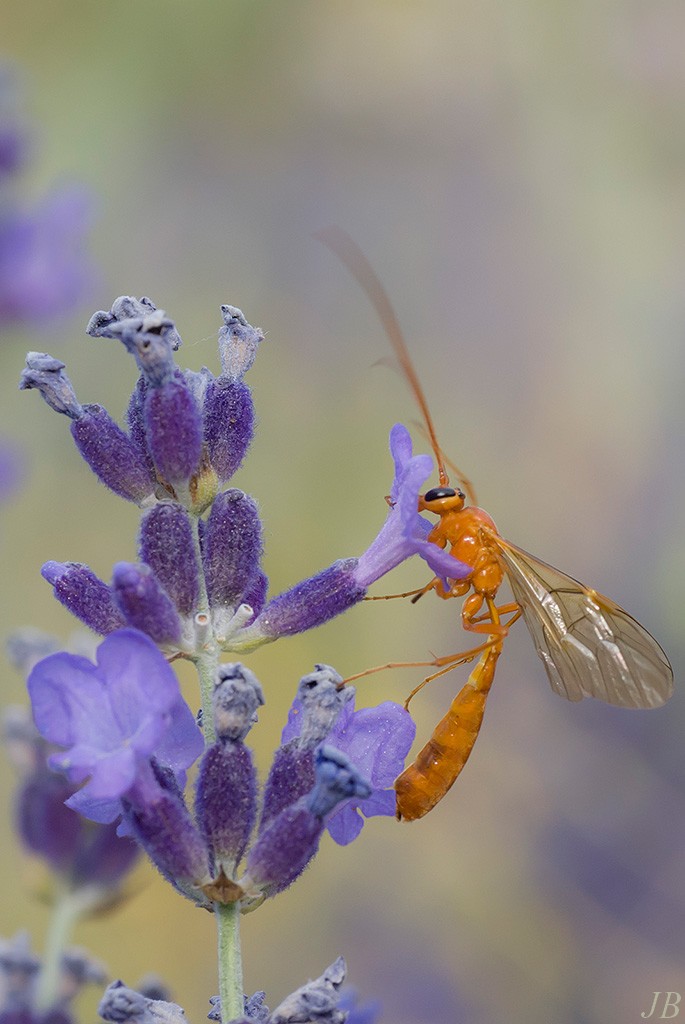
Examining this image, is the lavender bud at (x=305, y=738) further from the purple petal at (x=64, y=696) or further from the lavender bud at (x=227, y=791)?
the purple petal at (x=64, y=696)

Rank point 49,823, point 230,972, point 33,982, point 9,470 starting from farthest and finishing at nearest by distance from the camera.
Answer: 1. point 9,470
2. point 49,823
3. point 33,982
4. point 230,972

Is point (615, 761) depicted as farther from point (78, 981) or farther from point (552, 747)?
point (78, 981)

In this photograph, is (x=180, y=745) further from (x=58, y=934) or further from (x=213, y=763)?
(x=58, y=934)

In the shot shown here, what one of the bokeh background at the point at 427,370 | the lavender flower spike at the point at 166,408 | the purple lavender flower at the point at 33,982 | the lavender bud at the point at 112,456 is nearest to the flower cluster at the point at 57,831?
the purple lavender flower at the point at 33,982

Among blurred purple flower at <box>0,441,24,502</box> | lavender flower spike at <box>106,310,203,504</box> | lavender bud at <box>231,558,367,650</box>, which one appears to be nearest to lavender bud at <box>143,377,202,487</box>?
lavender flower spike at <box>106,310,203,504</box>

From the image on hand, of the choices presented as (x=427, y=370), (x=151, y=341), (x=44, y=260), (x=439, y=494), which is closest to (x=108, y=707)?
(x=151, y=341)

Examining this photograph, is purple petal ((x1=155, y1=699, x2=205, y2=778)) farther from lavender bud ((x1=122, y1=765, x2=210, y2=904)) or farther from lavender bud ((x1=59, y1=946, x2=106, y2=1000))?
lavender bud ((x1=59, y1=946, x2=106, y2=1000))

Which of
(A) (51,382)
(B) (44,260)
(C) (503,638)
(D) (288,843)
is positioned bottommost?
(D) (288,843)

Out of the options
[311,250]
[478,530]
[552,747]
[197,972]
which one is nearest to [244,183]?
[311,250]
